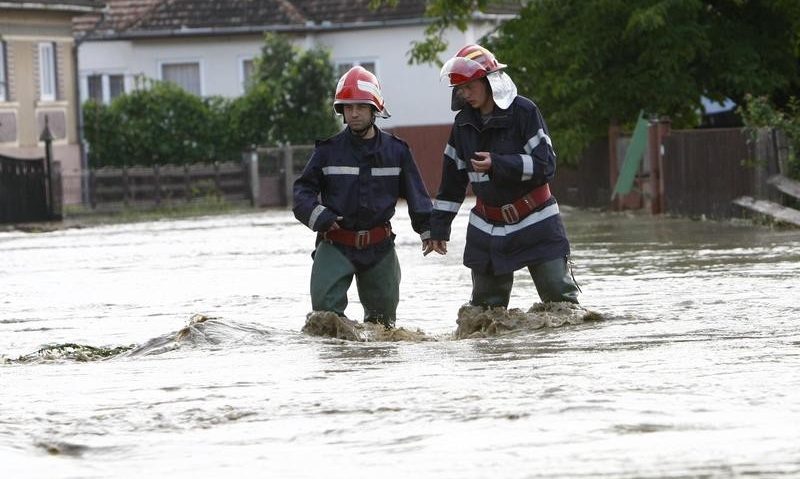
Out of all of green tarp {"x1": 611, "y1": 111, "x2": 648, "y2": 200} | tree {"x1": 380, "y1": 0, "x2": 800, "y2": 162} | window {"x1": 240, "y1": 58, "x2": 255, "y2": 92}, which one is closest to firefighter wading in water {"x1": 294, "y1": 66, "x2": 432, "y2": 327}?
tree {"x1": 380, "y1": 0, "x2": 800, "y2": 162}

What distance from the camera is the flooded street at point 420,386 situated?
6230 mm

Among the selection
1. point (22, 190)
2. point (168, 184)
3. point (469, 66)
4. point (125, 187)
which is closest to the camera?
point (469, 66)

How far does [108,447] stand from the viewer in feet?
22.3

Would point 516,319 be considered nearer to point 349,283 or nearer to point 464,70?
point 349,283

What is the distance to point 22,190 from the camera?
118 ft

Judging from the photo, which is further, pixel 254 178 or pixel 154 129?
pixel 154 129

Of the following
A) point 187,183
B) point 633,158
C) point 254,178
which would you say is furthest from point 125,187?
point 633,158

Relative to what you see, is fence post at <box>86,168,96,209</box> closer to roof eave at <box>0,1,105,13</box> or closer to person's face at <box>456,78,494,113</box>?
roof eave at <box>0,1,105,13</box>

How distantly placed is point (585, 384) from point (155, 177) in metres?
35.2

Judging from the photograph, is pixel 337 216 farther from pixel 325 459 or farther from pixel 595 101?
pixel 595 101

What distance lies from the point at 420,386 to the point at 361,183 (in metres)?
2.66

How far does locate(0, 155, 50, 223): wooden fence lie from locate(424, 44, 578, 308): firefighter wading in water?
85.3 ft

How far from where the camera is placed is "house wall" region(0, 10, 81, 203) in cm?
4384

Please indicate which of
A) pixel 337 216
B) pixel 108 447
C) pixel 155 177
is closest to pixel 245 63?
pixel 155 177
